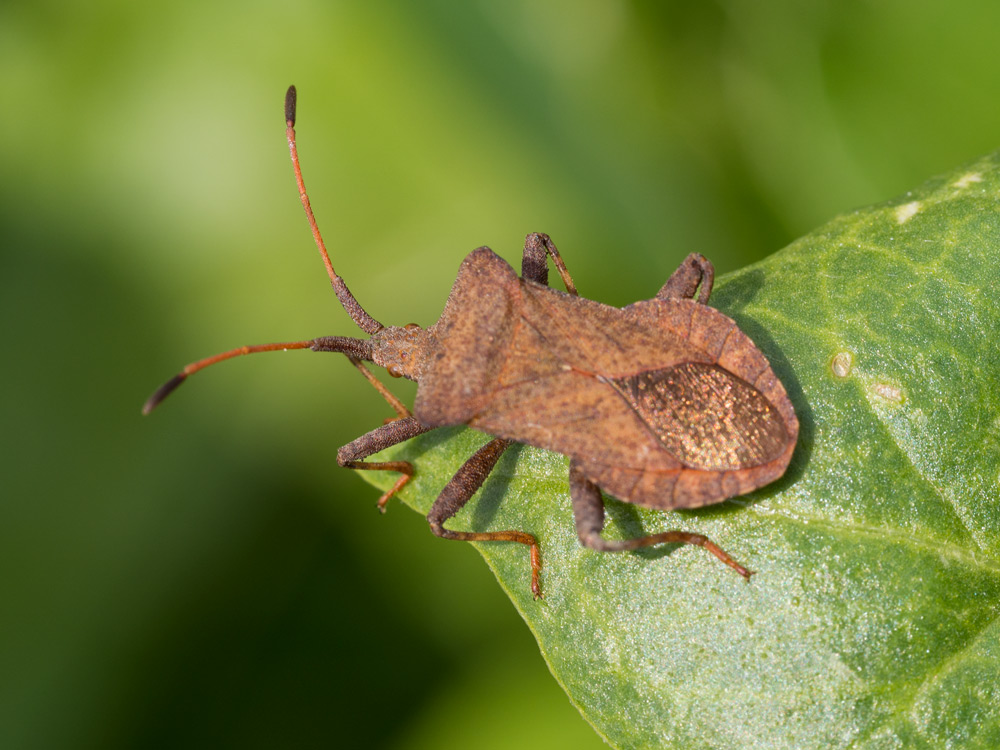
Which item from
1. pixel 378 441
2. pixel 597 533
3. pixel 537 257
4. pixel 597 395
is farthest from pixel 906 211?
pixel 378 441

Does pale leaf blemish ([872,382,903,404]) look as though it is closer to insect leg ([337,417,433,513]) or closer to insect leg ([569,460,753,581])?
insect leg ([569,460,753,581])

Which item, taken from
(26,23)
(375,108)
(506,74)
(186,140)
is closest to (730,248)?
(506,74)

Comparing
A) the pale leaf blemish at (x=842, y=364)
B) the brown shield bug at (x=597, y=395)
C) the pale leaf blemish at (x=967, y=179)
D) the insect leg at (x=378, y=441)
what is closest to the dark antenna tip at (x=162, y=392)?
the brown shield bug at (x=597, y=395)

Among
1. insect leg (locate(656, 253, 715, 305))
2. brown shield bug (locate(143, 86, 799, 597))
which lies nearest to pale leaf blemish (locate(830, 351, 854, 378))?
brown shield bug (locate(143, 86, 799, 597))

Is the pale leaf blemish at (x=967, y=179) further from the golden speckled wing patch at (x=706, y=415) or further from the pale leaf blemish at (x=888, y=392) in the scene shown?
the golden speckled wing patch at (x=706, y=415)

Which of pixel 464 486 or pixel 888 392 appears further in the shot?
pixel 464 486

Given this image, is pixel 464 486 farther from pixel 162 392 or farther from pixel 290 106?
pixel 290 106
